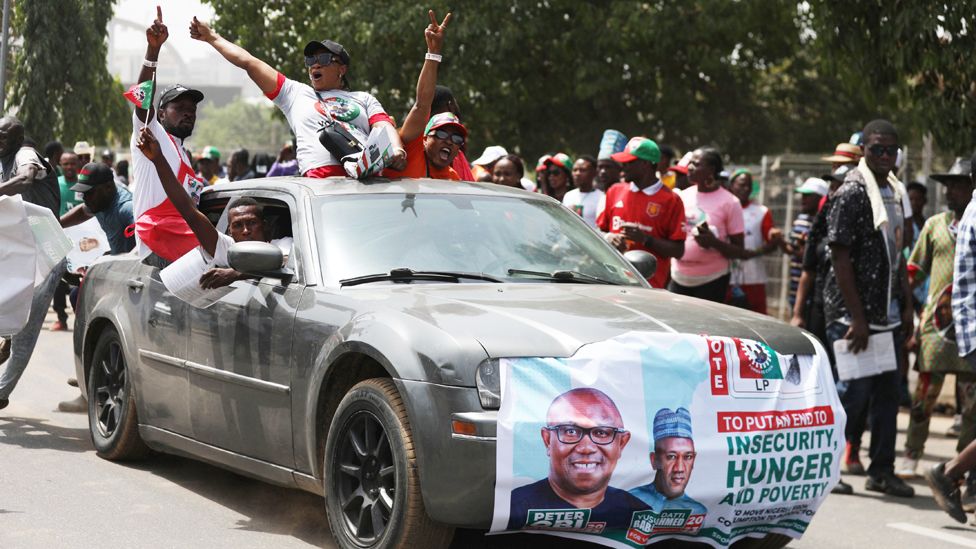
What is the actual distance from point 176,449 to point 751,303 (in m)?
6.10

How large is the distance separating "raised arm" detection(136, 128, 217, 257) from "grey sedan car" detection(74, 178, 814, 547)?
12.1 inches

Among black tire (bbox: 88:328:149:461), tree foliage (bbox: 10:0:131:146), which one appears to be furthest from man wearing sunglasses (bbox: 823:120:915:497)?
tree foliage (bbox: 10:0:131:146)

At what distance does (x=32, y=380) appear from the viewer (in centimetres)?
1073

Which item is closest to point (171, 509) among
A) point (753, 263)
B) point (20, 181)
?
point (20, 181)

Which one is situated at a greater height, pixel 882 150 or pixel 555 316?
pixel 882 150

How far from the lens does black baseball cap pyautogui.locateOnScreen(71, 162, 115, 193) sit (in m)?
9.05

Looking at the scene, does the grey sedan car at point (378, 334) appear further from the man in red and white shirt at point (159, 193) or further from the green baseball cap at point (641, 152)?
the green baseball cap at point (641, 152)

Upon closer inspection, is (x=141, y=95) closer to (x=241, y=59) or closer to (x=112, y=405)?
(x=241, y=59)

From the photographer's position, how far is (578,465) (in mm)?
4785

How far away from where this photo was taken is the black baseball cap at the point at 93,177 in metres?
9.05

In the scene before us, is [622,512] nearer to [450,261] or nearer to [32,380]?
[450,261]

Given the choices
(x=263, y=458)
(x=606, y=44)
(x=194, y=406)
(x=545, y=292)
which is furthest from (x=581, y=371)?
(x=606, y=44)

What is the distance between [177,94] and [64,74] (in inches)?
245

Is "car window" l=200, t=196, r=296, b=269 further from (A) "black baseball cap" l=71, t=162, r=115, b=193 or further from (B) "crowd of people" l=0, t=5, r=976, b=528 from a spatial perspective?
(A) "black baseball cap" l=71, t=162, r=115, b=193
